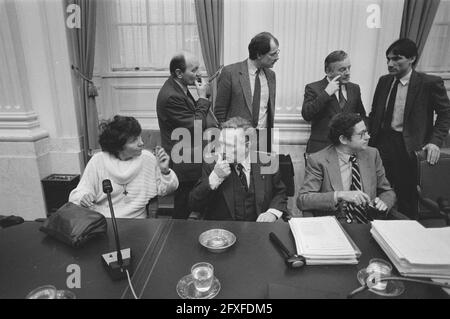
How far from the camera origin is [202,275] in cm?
119

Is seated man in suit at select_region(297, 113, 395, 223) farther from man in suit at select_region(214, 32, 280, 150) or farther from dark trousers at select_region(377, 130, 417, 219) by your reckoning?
man in suit at select_region(214, 32, 280, 150)

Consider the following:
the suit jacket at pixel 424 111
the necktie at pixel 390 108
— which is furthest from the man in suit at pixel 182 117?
the suit jacket at pixel 424 111

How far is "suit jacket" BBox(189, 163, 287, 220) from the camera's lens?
2.01m

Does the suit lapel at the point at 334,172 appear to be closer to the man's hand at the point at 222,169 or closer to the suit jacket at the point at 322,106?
the man's hand at the point at 222,169

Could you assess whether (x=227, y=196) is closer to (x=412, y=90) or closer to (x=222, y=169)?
(x=222, y=169)

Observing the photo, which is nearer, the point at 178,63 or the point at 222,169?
the point at 222,169

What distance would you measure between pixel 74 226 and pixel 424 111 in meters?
2.71

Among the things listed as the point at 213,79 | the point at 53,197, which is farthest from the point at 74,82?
the point at 213,79

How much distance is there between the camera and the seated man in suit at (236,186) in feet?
6.57

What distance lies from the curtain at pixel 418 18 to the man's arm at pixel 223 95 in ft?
5.91

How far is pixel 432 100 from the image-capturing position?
8.75 feet

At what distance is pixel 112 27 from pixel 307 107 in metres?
2.49

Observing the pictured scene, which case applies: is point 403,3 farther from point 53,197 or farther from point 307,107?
point 53,197

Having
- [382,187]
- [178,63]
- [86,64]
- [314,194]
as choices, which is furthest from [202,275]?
[86,64]
